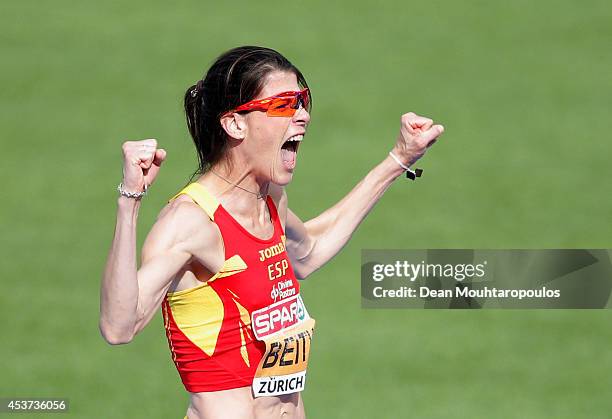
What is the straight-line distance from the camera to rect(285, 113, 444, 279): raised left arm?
4461 mm

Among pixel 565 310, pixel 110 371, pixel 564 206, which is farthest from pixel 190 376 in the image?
pixel 564 206

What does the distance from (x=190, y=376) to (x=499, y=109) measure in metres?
6.81

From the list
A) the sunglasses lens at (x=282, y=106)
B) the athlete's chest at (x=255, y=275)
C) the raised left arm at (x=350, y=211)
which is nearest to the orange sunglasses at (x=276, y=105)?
the sunglasses lens at (x=282, y=106)

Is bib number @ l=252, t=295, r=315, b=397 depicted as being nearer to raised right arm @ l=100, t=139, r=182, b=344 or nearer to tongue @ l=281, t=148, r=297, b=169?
tongue @ l=281, t=148, r=297, b=169

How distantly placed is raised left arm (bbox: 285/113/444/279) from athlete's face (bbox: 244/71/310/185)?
0.57 meters

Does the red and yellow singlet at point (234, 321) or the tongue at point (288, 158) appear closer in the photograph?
the red and yellow singlet at point (234, 321)

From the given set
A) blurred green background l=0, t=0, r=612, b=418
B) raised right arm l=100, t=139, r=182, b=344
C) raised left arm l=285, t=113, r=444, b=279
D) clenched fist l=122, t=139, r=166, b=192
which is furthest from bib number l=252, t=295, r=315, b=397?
blurred green background l=0, t=0, r=612, b=418

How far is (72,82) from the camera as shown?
1043cm

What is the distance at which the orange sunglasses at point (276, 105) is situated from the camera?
381 centimetres

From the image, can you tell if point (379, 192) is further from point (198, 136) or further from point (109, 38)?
point (109, 38)

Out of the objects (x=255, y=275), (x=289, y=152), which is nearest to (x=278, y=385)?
(x=255, y=275)

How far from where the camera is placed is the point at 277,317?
12.7ft

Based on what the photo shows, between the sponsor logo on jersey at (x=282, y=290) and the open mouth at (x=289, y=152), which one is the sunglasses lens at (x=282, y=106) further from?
the sponsor logo on jersey at (x=282, y=290)

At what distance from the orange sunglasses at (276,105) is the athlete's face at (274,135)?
0.5 inches
